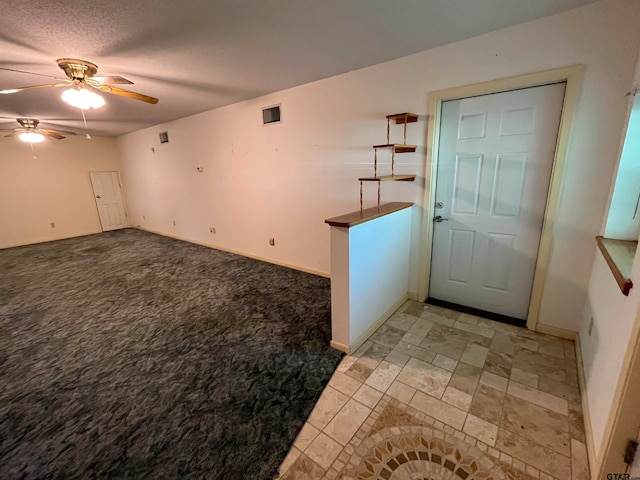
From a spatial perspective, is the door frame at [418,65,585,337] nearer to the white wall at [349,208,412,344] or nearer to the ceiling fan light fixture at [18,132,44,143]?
the white wall at [349,208,412,344]

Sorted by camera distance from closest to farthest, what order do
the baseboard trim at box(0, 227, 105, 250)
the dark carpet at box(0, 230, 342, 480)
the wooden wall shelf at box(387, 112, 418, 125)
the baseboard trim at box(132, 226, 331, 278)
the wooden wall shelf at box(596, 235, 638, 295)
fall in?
1. the wooden wall shelf at box(596, 235, 638, 295)
2. the dark carpet at box(0, 230, 342, 480)
3. the wooden wall shelf at box(387, 112, 418, 125)
4. the baseboard trim at box(132, 226, 331, 278)
5. the baseboard trim at box(0, 227, 105, 250)

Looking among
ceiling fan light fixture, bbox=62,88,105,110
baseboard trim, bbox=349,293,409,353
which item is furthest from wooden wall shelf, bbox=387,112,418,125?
ceiling fan light fixture, bbox=62,88,105,110

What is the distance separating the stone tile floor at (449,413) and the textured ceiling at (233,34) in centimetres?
244

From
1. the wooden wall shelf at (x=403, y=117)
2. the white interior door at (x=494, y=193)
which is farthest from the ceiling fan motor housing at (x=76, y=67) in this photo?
the white interior door at (x=494, y=193)

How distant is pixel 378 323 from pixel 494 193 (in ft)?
5.08

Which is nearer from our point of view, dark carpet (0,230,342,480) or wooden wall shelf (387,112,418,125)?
dark carpet (0,230,342,480)

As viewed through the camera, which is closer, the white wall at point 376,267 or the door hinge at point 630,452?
the door hinge at point 630,452

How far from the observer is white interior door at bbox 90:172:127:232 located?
22.9ft

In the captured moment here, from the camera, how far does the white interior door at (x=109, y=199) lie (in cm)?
698

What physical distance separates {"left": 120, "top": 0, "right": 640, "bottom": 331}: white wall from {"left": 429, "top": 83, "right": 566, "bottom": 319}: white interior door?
168 millimetres

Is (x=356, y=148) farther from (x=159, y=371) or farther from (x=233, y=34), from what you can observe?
(x=159, y=371)

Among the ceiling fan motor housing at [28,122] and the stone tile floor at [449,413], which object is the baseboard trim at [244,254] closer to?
the stone tile floor at [449,413]

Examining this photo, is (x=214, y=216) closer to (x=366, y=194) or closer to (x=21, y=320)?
(x=21, y=320)

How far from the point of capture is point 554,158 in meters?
2.07
